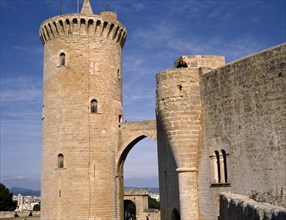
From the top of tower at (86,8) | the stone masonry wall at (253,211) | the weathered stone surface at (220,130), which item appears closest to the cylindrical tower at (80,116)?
the top of tower at (86,8)

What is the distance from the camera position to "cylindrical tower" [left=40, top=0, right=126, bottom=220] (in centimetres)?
1969

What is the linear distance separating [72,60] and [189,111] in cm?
1133

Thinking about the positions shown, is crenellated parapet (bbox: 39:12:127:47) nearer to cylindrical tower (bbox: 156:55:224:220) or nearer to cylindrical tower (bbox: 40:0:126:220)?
cylindrical tower (bbox: 40:0:126:220)

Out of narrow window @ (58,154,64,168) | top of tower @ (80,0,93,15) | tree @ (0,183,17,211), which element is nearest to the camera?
narrow window @ (58,154,64,168)

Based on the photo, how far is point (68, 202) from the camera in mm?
19391

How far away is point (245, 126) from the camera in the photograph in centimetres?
961

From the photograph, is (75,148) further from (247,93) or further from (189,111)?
(247,93)

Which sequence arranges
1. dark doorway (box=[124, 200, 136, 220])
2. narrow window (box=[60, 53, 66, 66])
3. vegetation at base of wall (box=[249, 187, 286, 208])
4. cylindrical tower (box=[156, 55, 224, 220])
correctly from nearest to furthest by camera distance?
1. vegetation at base of wall (box=[249, 187, 286, 208])
2. cylindrical tower (box=[156, 55, 224, 220])
3. narrow window (box=[60, 53, 66, 66])
4. dark doorway (box=[124, 200, 136, 220])

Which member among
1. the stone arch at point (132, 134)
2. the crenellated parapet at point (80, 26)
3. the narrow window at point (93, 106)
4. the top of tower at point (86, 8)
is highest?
the top of tower at point (86, 8)

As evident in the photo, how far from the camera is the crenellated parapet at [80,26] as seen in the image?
21.0 metres

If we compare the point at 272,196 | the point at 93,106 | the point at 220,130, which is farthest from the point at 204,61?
the point at 93,106

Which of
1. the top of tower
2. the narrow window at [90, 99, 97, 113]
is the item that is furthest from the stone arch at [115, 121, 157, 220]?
the top of tower

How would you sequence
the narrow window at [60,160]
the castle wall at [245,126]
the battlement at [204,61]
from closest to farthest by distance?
the castle wall at [245,126]
the battlement at [204,61]
the narrow window at [60,160]

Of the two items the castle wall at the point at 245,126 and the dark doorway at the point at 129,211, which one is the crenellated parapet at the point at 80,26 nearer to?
the castle wall at the point at 245,126
